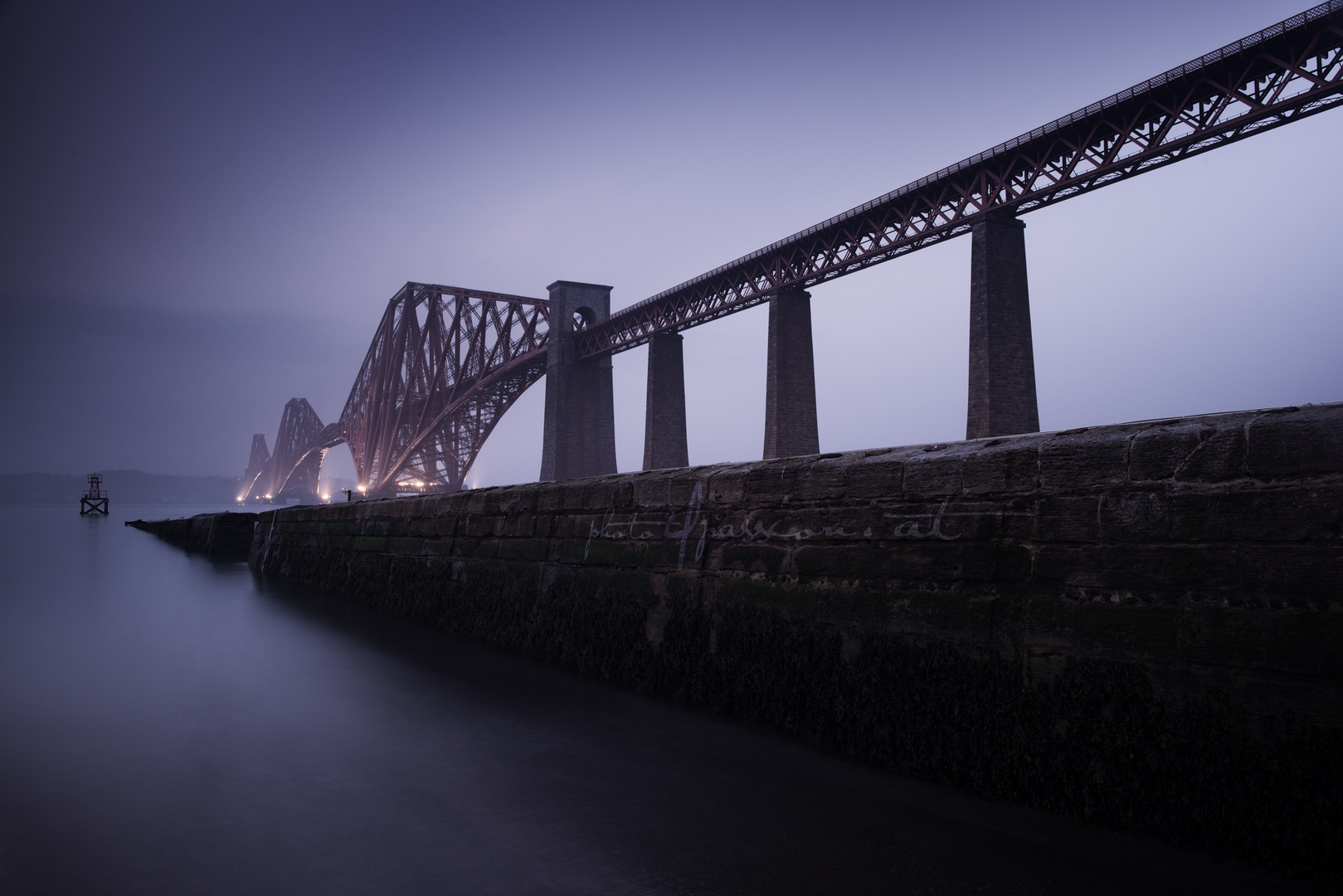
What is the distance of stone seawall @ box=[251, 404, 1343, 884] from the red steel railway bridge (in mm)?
15417

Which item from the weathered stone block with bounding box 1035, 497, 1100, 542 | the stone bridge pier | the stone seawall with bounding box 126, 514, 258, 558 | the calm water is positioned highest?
the stone bridge pier

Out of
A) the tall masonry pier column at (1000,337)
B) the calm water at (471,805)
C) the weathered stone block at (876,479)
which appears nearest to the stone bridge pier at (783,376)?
the tall masonry pier column at (1000,337)

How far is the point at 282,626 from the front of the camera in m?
7.29

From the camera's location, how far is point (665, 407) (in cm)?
3169

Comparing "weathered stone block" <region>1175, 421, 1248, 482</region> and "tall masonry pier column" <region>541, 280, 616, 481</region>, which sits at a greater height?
"tall masonry pier column" <region>541, 280, 616, 481</region>

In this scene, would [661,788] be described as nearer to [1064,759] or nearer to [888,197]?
[1064,759]

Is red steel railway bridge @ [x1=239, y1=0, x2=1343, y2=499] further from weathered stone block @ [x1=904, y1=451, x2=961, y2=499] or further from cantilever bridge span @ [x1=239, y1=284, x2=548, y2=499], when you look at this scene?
weathered stone block @ [x1=904, y1=451, x2=961, y2=499]

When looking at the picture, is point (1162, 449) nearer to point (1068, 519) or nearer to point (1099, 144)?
point (1068, 519)

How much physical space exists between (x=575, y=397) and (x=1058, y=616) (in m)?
39.9

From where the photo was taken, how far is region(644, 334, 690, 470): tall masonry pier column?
3103 cm

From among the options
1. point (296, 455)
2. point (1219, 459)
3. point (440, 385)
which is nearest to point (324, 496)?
point (296, 455)

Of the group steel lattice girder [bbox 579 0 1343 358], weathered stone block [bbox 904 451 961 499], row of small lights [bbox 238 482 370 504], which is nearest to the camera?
weathered stone block [bbox 904 451 961 499]

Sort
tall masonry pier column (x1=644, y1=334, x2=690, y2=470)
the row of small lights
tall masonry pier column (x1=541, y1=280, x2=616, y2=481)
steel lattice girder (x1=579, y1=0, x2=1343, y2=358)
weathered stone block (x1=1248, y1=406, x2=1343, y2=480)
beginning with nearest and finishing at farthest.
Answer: weathered stone block (x1=1248, y1=406, x2=1343, y2=480), steel lattice girder (x1=579, y1=0, x2=1343, y2=358), tall masonry pier column (x1=644, y1=334, x2=690, y2=470), tall masonry pier column (x1=541, y1=280, x2=616, y2=481), the row of small lights

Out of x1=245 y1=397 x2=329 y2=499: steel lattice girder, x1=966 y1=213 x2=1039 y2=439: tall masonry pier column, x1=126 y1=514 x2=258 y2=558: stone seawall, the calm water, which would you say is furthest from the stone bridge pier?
x1=245 y1=397 x2=329 y2=499: steel lattice girder
